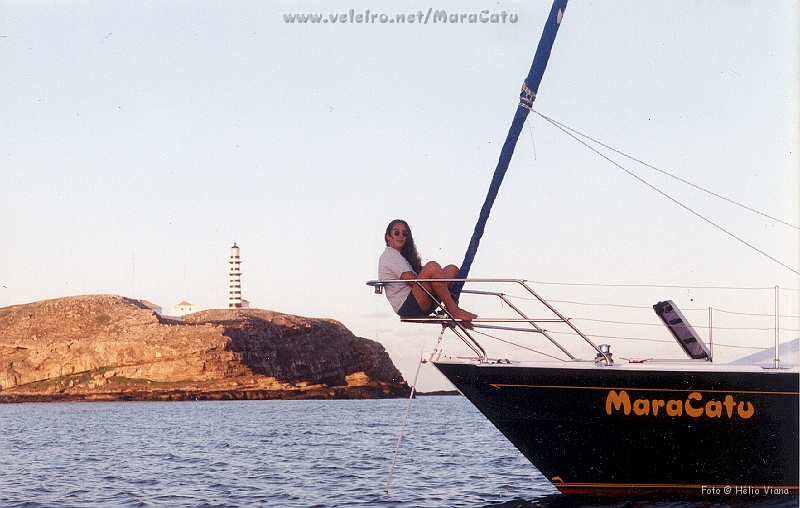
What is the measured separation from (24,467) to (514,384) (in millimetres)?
11452

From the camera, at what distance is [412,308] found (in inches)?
333

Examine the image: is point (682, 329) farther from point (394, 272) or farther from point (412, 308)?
point (394, 272)

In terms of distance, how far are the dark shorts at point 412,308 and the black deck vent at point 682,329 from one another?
2270 mm

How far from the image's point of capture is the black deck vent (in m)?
8.72

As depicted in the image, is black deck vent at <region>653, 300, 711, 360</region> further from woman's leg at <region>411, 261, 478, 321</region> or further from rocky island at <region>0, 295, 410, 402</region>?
rocky island at <region>0, 295, 410, 402</region>

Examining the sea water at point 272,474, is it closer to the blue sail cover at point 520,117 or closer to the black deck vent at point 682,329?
the black deck vent at point 682,329

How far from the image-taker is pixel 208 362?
77.8 metres

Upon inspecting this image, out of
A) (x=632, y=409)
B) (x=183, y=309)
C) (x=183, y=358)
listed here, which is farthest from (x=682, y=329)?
(x=183, y=309)

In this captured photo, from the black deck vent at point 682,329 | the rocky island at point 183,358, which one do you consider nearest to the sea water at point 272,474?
the black deck vent at point 682,329

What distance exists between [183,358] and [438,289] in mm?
72466

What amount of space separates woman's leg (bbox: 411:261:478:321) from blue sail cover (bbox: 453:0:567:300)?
14cm

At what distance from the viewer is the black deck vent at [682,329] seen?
872 cm

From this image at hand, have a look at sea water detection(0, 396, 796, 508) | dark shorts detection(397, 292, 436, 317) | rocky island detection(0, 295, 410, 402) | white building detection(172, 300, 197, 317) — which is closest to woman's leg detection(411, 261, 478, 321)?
dark shorts detection(397, 292, 436, 317)

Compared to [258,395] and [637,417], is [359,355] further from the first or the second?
[637,417]
